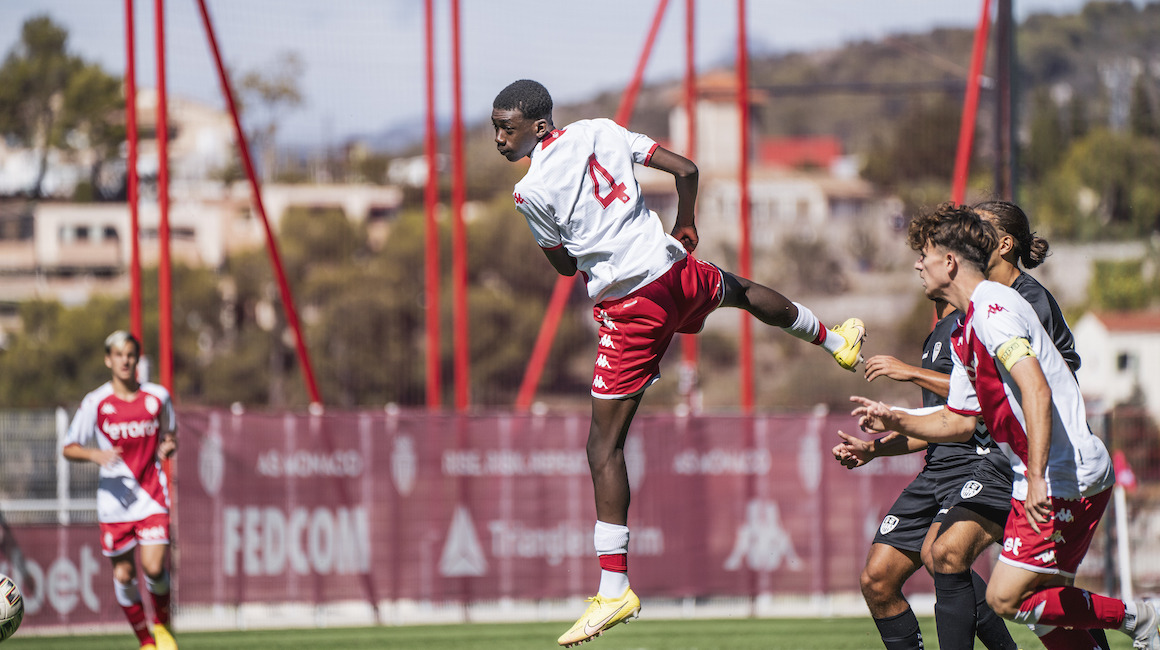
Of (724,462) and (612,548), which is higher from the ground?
(612,548)

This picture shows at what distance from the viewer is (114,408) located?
9172mm

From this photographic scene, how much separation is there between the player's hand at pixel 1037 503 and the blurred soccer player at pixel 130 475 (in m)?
6.25

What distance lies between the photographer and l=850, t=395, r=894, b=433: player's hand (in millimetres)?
5379

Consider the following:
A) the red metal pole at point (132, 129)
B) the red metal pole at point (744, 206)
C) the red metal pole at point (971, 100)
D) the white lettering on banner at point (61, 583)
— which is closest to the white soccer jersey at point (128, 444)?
the white lettering on banner at point (61, 583)

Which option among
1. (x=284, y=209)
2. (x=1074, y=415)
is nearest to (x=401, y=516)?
(x=1074, y=415)

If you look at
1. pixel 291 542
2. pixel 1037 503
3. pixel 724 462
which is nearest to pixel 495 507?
pixel 291 542

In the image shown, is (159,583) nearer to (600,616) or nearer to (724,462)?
(600,616)

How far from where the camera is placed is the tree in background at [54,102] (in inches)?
832

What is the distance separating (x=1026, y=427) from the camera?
16.0 feet

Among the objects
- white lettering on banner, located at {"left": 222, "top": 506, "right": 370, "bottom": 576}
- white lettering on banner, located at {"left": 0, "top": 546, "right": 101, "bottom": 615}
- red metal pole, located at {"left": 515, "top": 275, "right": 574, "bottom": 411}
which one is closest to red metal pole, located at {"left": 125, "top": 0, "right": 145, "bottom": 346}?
white lettering on banner, located at {"left": 222, "top": 506, "right": 370, "bottom": 576}

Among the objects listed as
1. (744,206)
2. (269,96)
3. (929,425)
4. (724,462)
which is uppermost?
(269,96)

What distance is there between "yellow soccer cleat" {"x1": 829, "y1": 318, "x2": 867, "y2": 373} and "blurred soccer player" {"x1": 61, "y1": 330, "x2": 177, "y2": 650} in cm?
511

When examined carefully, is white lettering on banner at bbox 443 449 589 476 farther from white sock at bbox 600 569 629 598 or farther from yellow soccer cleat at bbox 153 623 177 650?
white sock at bbox 600 569 629 598

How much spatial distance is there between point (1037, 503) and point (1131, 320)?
112 ft
